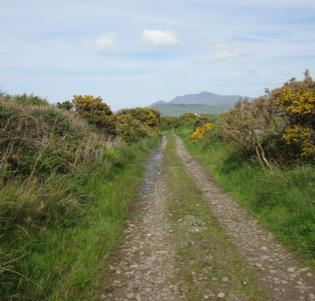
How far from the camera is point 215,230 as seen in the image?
767cm

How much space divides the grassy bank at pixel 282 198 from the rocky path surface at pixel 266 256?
26 centimetres

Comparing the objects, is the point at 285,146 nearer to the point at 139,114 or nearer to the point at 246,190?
the point at 246,190

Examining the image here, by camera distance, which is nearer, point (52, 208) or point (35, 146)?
point (52, 208)

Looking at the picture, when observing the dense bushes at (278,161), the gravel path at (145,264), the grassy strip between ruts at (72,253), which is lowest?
the gravel path at (145,264)

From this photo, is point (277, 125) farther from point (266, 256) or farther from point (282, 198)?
point (266, 256)

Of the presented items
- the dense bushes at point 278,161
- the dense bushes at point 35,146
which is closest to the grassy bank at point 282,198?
the dense bushes at point 278,161

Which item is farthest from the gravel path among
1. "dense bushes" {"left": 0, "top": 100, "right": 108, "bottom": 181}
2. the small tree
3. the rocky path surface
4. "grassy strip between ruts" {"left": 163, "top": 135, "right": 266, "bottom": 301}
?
the small tree

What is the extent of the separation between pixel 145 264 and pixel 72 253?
126 cm

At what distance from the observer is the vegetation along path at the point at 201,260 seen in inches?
202

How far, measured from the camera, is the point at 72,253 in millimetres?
6160

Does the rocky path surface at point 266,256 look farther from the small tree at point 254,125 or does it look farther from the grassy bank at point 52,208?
the small tree at point 254,125

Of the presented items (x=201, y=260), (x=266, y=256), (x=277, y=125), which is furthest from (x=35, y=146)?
(x=277, y=125)

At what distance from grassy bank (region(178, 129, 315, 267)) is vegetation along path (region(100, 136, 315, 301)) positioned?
0.30 metres

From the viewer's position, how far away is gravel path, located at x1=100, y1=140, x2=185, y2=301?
16.9 ft
